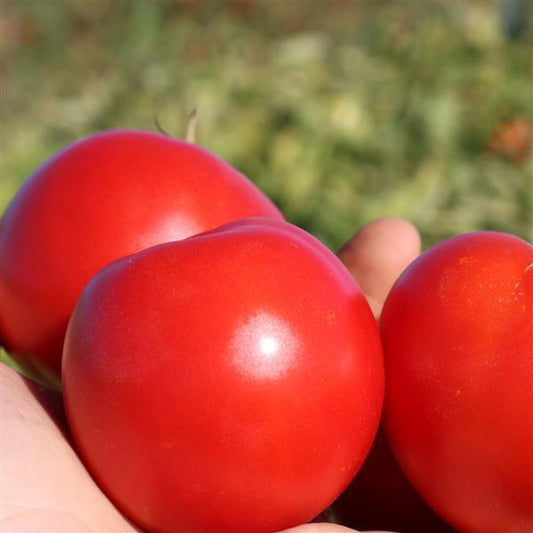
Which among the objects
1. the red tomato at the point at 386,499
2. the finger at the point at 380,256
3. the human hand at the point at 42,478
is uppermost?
the human hand at the point at 42,478

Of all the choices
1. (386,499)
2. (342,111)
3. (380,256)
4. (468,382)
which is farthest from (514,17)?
(468,382)

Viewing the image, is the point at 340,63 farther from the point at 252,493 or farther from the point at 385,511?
the point at 252,493

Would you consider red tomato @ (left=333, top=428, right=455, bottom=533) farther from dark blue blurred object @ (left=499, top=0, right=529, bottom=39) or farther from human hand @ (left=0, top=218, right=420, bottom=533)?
dark blue blurred object @ (left=499, top=0, right=529, bottom=39)

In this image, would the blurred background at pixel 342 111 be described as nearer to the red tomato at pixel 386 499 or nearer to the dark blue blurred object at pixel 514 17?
the dark blue blurred object at pixel 514 17

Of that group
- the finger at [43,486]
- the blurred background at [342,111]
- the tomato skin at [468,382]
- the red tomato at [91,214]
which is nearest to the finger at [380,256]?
the red tomato at [91,214]

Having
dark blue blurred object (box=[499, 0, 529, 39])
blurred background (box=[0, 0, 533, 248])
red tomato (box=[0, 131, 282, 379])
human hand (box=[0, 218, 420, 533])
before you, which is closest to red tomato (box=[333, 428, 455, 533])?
human hand (box=[0, 218, 420, 533])

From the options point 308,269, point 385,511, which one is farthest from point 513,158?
point 308,269

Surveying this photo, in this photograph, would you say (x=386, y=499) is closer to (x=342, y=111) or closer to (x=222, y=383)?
(x=222, y=383)
